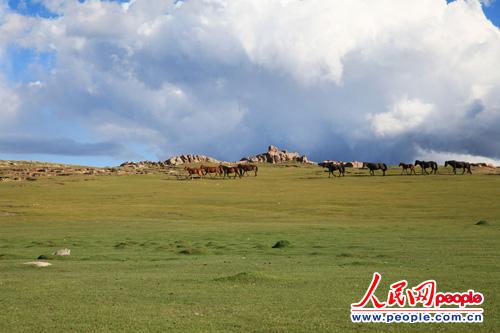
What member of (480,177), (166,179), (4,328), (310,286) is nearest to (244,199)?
(166,179)

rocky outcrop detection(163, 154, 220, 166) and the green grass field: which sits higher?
rocky outcrop detection(163, 154, 220, 166)

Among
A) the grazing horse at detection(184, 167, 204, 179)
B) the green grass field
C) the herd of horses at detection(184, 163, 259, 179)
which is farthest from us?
the herd of horses at detection(184, 163, 259, 179)

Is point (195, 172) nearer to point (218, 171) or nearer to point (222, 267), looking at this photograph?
point (218, 171)

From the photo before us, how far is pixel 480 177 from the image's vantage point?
87.2 metres

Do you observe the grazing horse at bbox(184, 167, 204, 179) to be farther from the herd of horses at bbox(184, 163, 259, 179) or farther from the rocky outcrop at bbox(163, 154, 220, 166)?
the rocky outcrop at bbox(163, 154, 220, 166)

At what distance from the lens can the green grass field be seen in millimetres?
10648

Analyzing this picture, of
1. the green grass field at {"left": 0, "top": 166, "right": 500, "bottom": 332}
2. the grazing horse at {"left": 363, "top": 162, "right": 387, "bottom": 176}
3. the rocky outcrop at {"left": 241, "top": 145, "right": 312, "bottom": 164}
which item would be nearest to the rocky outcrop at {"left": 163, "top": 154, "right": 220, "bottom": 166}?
the rocky outcrop at {"left": 241, "top": 145, "right": 312, "bottom": 164}

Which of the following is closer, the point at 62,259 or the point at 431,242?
the point at 62,259

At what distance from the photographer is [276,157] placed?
168250mm

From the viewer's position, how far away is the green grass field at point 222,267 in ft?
34.9

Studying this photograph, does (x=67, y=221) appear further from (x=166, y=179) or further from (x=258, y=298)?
(x=166, y=179)

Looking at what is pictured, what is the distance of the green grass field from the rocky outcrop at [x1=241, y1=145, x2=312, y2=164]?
10725 centimetres

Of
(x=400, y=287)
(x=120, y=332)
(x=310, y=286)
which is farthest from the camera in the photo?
(x=310, y=286)

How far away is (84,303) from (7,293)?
2.49 m
